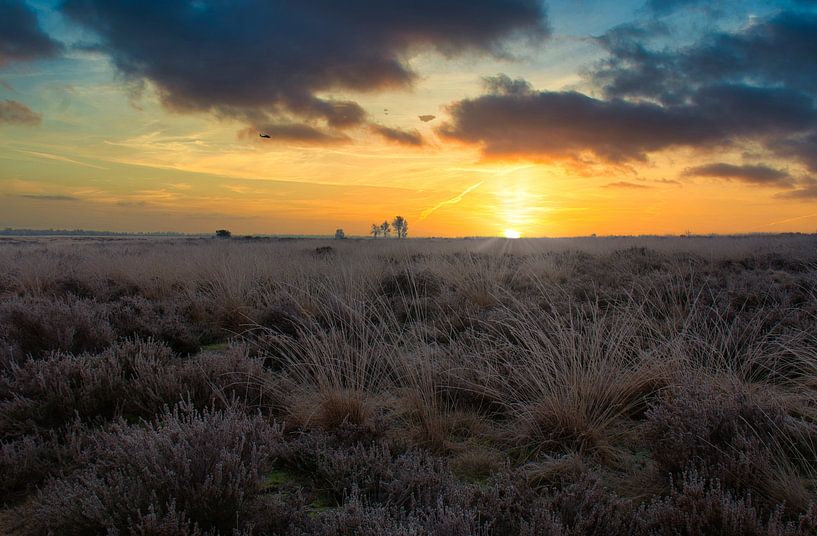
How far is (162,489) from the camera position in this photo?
216cm

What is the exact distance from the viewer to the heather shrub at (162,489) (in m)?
2.05

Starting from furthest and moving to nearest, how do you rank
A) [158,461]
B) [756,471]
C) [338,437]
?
[338,437]
[756,471]
[158,461]

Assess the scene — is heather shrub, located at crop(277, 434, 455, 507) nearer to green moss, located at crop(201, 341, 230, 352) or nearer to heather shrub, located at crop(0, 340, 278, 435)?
heather shrub, located at crop(0, 340, 278, 435)

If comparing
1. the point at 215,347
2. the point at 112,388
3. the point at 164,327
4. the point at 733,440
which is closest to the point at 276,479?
the point at 112,388

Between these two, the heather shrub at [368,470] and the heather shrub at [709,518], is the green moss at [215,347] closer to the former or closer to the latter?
the heather shrub at [368,470]

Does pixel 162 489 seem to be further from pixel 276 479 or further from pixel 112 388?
pixel 112 388

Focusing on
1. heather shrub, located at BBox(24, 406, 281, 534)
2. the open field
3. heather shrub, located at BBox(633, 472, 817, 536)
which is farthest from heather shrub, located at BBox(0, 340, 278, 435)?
heather shrub, located at BBox(633, 472, 817, 536)

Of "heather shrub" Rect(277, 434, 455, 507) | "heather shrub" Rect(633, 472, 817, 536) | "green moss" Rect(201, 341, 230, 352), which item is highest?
"heather shrub" Rect(633, 472, 817, 536)

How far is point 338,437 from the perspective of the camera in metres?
3.14

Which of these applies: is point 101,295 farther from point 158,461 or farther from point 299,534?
point 299,534

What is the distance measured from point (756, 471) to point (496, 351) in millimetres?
2326

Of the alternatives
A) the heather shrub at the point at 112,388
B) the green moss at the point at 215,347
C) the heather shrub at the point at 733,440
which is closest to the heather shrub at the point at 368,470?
the heather shrub at the point at 112,388

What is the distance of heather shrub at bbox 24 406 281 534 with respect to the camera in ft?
6.72

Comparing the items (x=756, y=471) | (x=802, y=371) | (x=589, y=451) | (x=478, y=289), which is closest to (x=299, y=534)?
(x=589, y=451)
